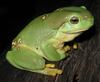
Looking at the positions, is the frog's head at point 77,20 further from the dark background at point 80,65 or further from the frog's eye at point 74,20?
the dark background at point 80,65

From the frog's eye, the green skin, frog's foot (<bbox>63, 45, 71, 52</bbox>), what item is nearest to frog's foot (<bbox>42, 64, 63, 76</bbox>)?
the green skin

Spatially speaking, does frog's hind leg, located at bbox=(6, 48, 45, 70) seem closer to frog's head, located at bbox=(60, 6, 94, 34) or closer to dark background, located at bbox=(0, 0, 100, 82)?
dark background, located at bbox=(0, 0, 100, 82)

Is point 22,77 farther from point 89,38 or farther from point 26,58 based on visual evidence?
point 89,38

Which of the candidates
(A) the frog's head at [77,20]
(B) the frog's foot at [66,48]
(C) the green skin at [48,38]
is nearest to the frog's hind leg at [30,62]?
(C) the green skin at [48,38]

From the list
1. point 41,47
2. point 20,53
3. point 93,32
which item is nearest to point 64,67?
point 41,47

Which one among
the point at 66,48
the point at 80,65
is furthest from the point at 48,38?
the point at 80,65

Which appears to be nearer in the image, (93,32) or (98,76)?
(98,76)
